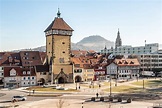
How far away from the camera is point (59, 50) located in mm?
82375

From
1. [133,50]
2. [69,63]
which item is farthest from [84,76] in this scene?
[133,50]

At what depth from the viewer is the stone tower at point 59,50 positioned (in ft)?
267

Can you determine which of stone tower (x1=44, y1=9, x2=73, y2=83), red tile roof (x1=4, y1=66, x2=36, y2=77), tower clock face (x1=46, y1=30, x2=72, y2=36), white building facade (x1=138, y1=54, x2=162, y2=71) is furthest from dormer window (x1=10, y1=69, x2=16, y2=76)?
white building facade (x1=138, y1=54, x2=162, y2=71)

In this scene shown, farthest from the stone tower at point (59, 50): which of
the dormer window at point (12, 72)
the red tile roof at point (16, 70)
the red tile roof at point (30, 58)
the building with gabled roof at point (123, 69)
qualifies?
the building with gabled roof at point (123, 69)

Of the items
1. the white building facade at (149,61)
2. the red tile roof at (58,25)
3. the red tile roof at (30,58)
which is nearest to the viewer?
the red tile roof at (58,25)

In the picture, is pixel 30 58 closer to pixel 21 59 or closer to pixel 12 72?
pixel 21 59

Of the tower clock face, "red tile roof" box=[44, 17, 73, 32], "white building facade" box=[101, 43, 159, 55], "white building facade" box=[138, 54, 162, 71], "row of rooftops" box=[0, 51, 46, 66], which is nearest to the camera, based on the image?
the tower clock face

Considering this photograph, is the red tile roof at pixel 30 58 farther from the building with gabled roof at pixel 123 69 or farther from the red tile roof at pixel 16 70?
the building with gabled roof at pixel 123 69

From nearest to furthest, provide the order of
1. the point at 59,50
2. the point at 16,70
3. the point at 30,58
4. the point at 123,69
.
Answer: the point at 16,70 → the point at 59,50 → the point at 30,58 → the point at 123,69

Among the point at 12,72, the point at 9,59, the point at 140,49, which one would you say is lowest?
the point at 12,72

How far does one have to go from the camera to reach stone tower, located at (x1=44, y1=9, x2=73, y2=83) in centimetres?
8125

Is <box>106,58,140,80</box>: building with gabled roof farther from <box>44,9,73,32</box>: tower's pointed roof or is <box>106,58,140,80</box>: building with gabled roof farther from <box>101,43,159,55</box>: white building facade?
<box>101,43,159,55</box>: white building facade

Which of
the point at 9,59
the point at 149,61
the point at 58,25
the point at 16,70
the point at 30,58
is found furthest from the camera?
the point at 149,61

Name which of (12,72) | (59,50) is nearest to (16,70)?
(12,72)
